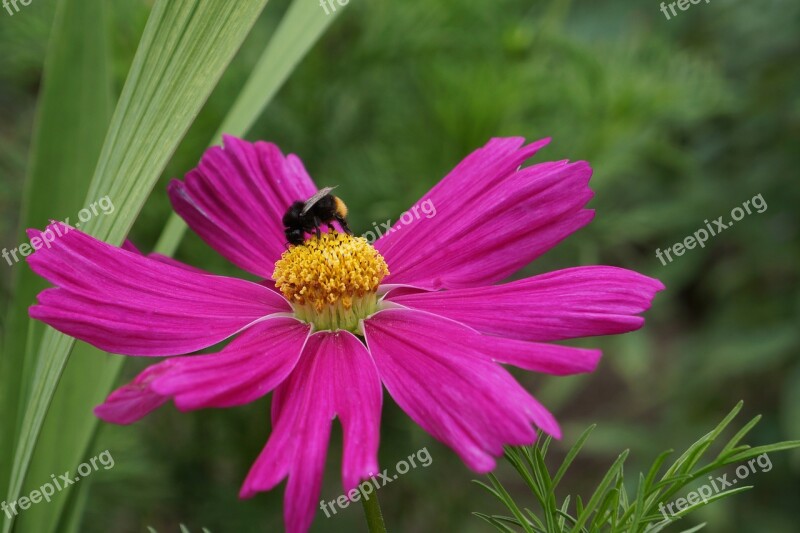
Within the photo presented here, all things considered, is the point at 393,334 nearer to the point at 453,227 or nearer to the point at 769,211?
the point at 453,227

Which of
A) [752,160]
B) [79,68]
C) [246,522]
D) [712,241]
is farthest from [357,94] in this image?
[712,241]

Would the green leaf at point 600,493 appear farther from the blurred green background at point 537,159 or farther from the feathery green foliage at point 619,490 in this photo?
the blurred green background at point 537,159

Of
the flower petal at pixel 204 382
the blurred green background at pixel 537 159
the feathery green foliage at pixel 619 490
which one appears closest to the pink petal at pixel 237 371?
the flower petal at pixel 204 382

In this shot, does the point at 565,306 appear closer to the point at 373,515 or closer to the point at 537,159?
the point at 373,515

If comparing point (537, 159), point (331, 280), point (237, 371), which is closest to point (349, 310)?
point (331, 280)

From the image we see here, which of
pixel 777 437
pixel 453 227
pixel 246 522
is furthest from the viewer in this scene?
pixel 777 437

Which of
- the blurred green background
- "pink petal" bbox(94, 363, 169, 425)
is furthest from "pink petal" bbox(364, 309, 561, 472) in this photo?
the blurred green background
